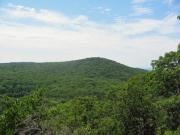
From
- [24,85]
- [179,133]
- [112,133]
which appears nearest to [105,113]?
[112,133]

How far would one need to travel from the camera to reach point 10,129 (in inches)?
687

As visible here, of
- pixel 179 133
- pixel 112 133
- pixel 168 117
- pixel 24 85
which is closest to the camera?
pixel 179 133

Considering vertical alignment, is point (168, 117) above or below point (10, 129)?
below

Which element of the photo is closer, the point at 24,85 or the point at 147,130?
the point at 147,130

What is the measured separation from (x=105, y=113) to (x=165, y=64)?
11.8 meters

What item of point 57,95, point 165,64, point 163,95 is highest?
point 165,64

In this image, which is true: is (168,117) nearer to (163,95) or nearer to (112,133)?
(163,95)

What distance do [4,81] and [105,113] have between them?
133m

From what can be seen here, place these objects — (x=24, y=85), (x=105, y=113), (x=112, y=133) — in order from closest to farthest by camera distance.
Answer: (x=112, y=133) → (x=105, y=113) → (x=24, y=85)

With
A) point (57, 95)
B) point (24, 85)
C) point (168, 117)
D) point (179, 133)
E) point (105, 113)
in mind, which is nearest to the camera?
point (179, 133)

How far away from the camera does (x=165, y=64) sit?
39.7m

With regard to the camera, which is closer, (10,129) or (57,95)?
(10,129)

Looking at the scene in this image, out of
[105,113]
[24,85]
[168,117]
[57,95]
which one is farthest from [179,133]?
[24,85]

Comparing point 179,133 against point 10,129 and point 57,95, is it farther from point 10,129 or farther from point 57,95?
point 57,95
